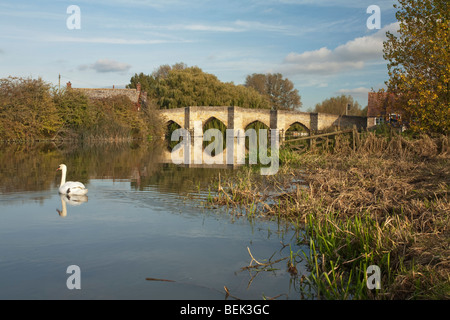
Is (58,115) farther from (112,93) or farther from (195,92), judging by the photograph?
(195,92)

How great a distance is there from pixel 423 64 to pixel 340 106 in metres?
47.5

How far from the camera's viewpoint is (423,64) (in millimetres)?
17000

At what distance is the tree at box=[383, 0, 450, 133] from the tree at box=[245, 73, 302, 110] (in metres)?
49.7

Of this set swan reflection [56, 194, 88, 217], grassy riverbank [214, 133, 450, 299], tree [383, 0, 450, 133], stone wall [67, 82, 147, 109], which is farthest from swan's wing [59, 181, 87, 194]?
stone wall [67, 82, 147, 109]

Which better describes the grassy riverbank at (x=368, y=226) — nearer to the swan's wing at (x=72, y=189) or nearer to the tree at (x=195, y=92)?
the swan's wing at (x=72, y=189)

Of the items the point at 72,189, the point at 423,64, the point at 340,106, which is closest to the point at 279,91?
the point at 340,106

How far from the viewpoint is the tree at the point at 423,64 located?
15633mm

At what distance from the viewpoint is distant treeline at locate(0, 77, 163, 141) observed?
102 ft

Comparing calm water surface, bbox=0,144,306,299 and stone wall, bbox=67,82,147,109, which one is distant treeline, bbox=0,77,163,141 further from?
calm water surface, bbox=0,144,306,299

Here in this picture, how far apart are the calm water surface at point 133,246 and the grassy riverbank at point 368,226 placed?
416 millimetres

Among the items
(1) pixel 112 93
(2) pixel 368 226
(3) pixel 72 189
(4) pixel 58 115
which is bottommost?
(2) pixel 368 226

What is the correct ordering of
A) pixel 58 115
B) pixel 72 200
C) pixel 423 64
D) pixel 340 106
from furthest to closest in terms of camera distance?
pixel 340 106 < pixel 58 115 < pixel 423 64 < pixel 72 200
